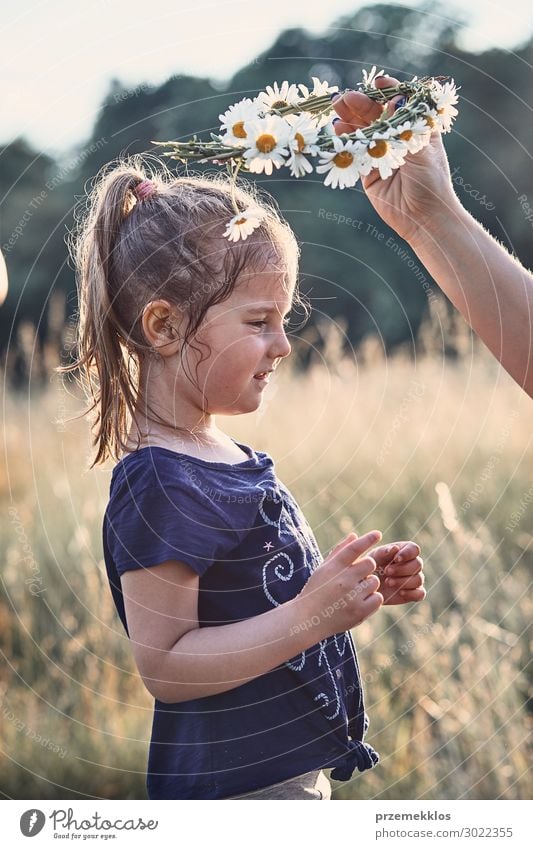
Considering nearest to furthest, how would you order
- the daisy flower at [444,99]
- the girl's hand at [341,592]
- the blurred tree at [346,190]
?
the girl's hand at [341,592]
the daisy flower at [444,99]
the blurred tree at [346,190]

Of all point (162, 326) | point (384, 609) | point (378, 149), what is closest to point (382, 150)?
point (378, 149)

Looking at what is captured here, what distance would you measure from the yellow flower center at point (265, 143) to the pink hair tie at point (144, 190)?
0.71 ft

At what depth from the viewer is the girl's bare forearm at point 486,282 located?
1428 millimetres

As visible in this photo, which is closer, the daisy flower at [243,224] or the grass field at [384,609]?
the daisy flower at [243,224]

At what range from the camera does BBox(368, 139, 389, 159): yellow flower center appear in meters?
1.19

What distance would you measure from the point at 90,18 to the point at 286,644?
159cm

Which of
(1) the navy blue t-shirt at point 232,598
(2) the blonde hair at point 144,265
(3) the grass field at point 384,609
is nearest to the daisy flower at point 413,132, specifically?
(2) the blonde hair at point 144,265

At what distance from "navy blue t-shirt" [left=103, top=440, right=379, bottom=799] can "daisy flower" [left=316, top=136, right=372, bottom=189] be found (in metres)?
0.38

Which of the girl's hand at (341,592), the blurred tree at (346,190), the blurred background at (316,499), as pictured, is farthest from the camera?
the blurred tree at (346,190)

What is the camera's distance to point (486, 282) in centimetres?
143

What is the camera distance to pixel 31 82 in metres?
2.21

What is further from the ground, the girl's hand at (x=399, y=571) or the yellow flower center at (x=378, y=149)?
the yellow flower center at (x=378, y=149)

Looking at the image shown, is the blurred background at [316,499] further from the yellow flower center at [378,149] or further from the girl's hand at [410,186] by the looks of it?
the yellow flower center at [378,149]
